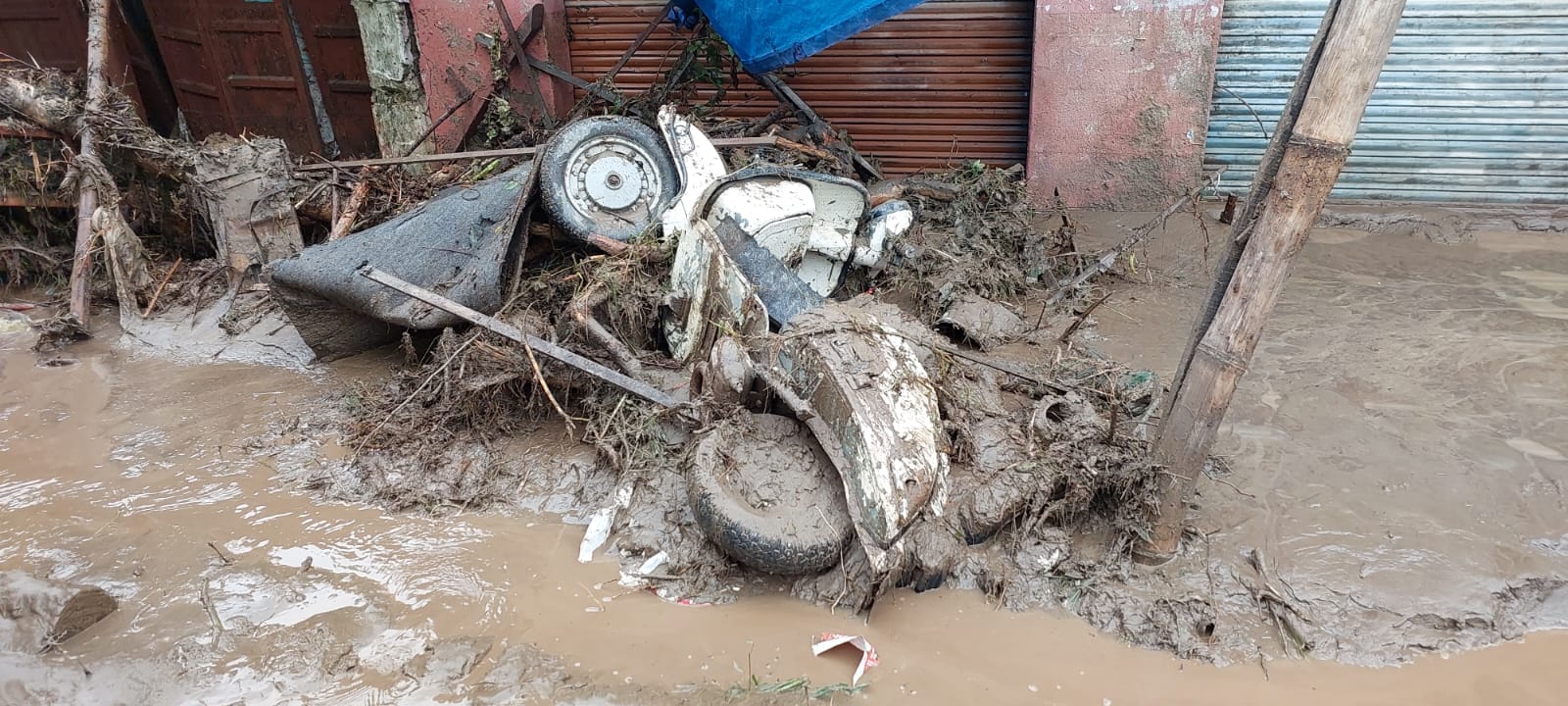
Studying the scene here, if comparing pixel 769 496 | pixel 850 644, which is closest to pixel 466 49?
pixel 769 496

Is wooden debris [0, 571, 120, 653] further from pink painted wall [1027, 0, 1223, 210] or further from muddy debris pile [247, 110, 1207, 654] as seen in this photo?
pink painted wall [1027, 0, 1223, 210]

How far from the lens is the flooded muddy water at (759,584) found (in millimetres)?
2488

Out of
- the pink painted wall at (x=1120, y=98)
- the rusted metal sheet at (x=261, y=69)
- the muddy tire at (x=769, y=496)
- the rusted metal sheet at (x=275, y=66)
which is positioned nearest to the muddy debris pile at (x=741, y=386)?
the muddy tire at (x=769, y=496)

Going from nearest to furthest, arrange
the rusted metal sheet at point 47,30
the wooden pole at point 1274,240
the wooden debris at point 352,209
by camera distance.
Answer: the wooden pole at point 1274,240
the wooden debris at point 352,209
the rusted metal sheet at point 47,30

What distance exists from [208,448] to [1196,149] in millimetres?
6219

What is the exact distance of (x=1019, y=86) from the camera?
634cm

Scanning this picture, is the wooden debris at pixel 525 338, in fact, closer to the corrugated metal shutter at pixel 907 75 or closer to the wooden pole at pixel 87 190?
the wooden pole at pixel 87 190

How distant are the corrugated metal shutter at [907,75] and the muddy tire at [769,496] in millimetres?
4129

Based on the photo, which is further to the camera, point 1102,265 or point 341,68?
point 341,68

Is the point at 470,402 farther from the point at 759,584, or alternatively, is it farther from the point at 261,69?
the point at 261,69

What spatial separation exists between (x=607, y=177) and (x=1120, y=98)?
3689 mm

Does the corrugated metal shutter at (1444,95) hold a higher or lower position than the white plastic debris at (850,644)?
higher

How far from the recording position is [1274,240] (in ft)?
8.34

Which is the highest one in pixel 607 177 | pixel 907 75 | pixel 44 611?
pixel 907 75
